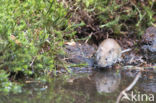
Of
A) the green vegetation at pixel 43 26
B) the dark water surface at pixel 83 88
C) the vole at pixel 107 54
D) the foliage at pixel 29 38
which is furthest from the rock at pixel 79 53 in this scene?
the dark water surface at pixel 83 88

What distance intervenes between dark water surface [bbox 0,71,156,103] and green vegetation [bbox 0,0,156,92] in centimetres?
21

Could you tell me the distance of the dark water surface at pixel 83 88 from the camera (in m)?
3.13

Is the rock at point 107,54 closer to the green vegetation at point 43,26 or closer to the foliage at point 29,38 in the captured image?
the green vegetation at point 43,26

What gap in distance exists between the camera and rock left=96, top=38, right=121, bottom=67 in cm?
504

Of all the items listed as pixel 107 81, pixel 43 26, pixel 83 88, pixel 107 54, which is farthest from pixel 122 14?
pixel 83 88

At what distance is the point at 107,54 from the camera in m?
5.19

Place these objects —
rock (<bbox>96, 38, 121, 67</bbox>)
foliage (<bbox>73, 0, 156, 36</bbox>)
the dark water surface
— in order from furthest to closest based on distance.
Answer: foliage (<bbox>73, 0, 156, 36</bbox>) → rock (<bbox>96, 38, 121, 67</bbox>) → the dark water surface

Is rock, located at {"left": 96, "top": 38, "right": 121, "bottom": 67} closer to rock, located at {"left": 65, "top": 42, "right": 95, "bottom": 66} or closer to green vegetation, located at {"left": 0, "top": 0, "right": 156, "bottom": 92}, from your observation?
rock, located at {"left": 65, "top": 42, "right": 95, "bottom": 66}

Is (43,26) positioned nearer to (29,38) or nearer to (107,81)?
(29,38)

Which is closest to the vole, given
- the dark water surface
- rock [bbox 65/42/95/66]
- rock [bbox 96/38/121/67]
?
rock [bbox 96/38/121/67]

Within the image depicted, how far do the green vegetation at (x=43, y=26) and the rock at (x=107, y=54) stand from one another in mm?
478

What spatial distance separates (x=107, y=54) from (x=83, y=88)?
5.52 ft

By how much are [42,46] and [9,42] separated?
96 cm

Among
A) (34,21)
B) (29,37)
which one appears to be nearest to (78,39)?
(34,21)
